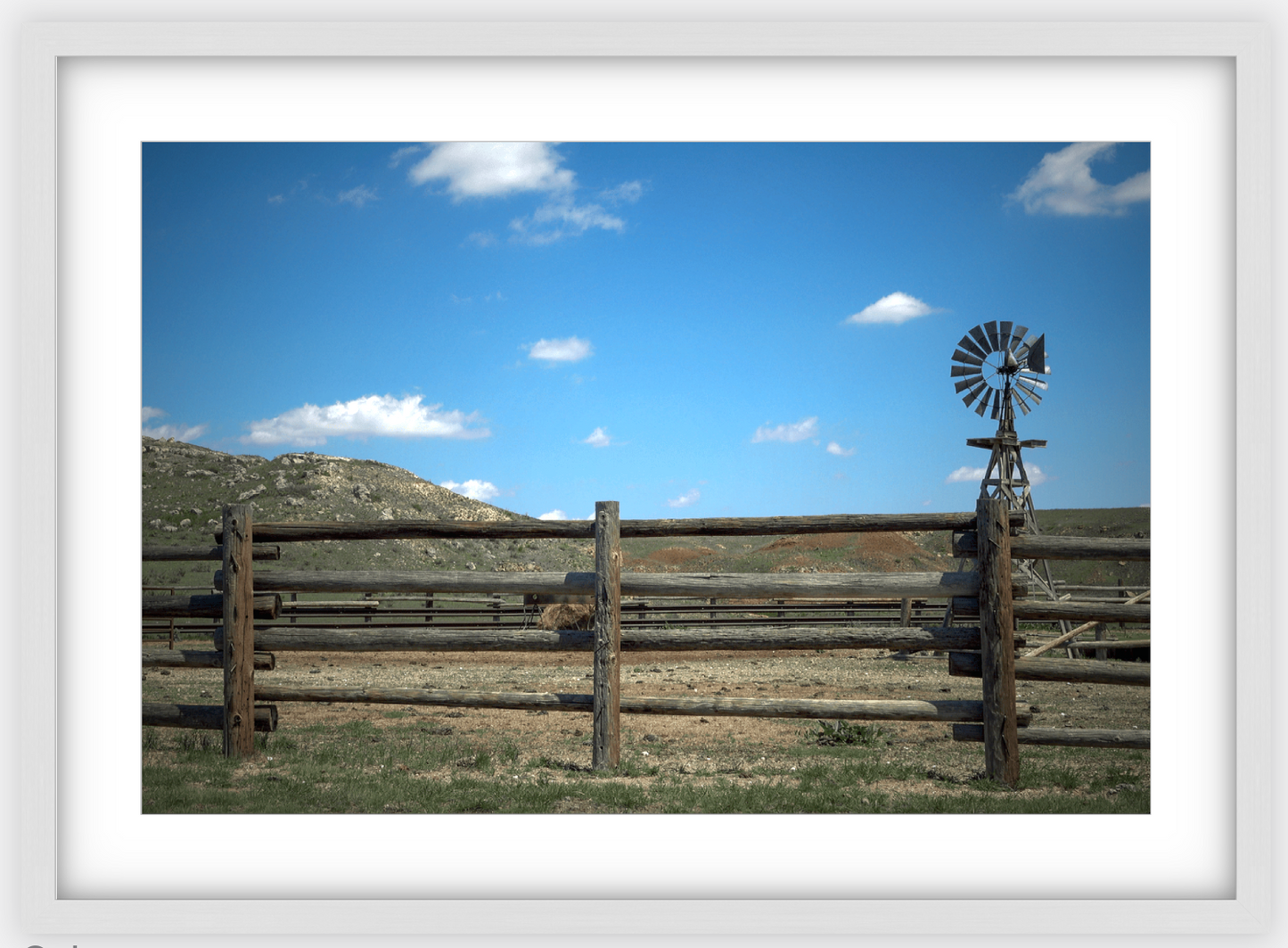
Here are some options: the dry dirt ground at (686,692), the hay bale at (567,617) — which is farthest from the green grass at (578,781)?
the hay bale at (567,617)

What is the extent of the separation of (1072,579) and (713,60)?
133ft

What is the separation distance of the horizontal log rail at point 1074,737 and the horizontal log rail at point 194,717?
5198mm

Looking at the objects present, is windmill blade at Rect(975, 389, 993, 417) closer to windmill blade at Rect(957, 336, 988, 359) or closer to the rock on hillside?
windmill blade at Rect(957, 336, 988, 359)

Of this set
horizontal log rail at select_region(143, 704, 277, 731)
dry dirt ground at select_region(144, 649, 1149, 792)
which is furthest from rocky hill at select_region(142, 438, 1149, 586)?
horizontal log rail at select_region(143, 704, 277, 731)

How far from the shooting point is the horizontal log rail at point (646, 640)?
19.2 ft

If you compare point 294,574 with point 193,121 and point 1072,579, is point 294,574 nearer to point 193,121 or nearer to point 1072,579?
point 193,121

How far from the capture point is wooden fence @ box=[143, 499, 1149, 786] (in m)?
5.66

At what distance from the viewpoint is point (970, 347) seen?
2175cm

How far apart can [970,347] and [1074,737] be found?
17.9 metres

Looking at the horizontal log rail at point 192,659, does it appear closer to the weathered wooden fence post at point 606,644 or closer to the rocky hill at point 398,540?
the weathered wooden fence post at point 606,644

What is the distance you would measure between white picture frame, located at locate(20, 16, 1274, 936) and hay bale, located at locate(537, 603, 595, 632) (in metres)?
15.7

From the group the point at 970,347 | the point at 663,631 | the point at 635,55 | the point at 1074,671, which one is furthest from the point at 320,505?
the point at 1074,671

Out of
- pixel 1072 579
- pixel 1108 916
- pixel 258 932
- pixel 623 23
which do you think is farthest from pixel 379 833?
pixel 1072 579
